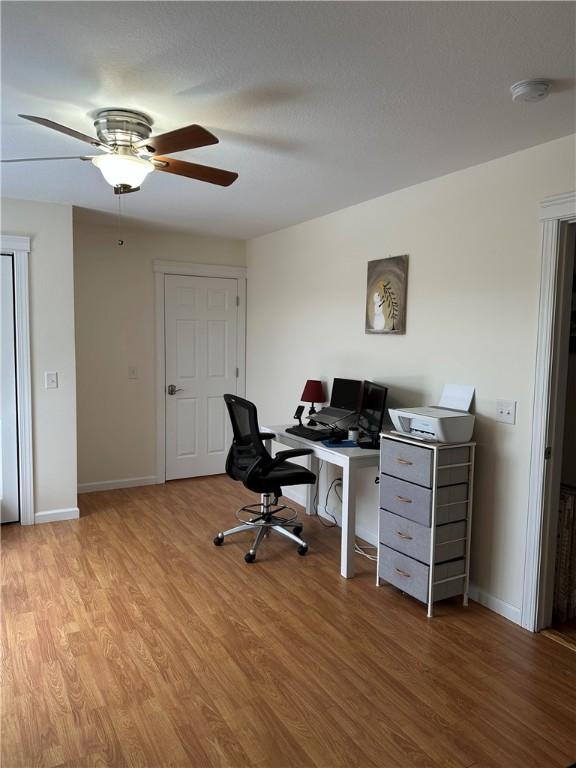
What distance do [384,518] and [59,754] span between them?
1.89 meters

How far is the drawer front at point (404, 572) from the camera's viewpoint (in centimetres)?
284

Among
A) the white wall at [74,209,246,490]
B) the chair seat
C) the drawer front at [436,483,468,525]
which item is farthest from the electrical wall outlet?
the drawer front at [436,483,468,525]

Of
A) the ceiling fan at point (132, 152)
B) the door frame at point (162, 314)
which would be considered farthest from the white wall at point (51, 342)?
the ceiling fan at point (132, 152)

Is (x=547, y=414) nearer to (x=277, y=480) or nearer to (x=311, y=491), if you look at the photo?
(x=277, y=480)

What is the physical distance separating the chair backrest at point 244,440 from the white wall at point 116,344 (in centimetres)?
168

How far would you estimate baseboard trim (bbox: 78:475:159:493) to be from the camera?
4883 millimetres

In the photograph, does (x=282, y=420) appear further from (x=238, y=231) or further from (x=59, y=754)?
(x=59, y=754)

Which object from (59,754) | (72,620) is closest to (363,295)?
(72,620)

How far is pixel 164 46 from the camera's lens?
1.75m


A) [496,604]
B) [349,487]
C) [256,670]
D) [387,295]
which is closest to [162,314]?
[387,295]

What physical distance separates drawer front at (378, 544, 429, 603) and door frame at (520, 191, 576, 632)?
0.50 m

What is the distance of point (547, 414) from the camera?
260cm

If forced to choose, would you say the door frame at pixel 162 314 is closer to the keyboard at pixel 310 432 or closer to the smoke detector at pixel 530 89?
the keyboard at pixel 310 432

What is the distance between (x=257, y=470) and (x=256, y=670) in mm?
1308
